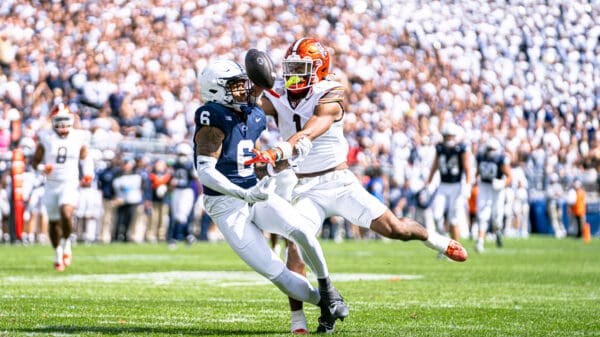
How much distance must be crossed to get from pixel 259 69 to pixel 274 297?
3140 millimetres

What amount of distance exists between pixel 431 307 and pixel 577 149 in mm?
20513

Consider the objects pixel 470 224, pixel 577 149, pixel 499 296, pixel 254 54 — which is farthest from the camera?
pixel 577 149

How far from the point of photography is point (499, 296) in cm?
850

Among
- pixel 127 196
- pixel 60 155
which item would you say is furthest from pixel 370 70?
pixel 60 155

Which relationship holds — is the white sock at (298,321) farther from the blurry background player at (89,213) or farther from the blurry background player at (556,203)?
the blurry background player at (556,203)

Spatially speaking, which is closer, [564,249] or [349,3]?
[564,249]

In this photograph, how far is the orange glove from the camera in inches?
210

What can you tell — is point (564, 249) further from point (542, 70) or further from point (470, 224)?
point (542, 70)

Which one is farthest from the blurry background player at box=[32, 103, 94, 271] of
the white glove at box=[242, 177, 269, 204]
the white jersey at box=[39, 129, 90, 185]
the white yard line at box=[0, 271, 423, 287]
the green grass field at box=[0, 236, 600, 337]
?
the white glove at box=[242, 177, 269, 204]

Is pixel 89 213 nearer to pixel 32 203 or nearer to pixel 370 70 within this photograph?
pixel 32 203

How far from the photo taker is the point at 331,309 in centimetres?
571

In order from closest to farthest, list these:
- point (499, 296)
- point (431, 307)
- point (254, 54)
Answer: point (254, 54)
point (431, 307)
point (499, 296)

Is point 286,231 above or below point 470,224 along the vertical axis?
above

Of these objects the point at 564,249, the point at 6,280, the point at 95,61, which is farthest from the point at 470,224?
the point at 6,280
